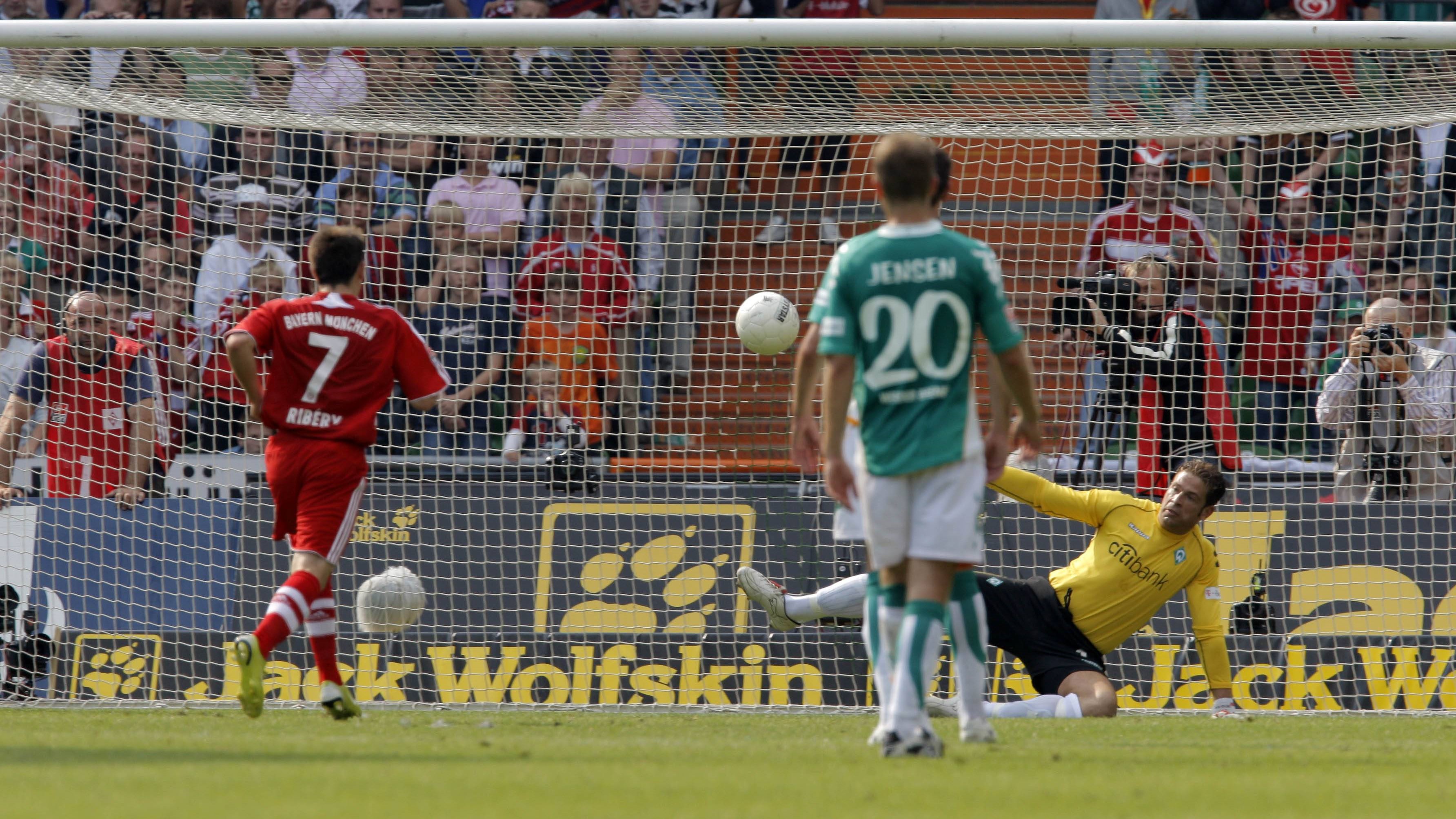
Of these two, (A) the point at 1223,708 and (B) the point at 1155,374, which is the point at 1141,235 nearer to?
(B) the point at 1155,374

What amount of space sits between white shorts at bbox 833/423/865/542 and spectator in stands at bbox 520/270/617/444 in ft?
9.57

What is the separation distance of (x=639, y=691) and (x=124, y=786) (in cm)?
451

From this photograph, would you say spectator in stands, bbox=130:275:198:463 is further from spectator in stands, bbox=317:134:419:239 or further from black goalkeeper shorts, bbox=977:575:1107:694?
black goalkeeper shorts, bbox=977:575:1107:694

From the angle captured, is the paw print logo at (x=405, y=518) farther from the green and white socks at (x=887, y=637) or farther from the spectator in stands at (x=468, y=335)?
the green and white socks at (x=887, y=637)

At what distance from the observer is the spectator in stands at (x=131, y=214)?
948 centimetres

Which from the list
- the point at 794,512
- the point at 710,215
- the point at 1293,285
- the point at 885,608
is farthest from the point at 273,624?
the point at 1293,285

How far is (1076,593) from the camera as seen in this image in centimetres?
748

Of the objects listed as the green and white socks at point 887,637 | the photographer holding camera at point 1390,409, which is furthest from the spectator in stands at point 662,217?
the green and white socks at point 887,637

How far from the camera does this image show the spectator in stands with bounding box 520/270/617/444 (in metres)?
9.34

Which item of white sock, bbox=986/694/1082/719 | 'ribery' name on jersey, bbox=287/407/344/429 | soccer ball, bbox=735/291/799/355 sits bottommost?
white sock, bbox=986/694/1082/719

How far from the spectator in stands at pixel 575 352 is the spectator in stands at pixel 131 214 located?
2.36 m

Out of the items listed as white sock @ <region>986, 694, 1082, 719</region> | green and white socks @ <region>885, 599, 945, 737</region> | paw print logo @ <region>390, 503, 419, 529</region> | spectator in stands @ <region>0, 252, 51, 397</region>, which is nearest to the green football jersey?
green and white socks @ <region>885, 599, 945, 737</region>

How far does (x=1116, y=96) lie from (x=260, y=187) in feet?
17.7

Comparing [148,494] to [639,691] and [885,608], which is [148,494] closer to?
[639,691]
